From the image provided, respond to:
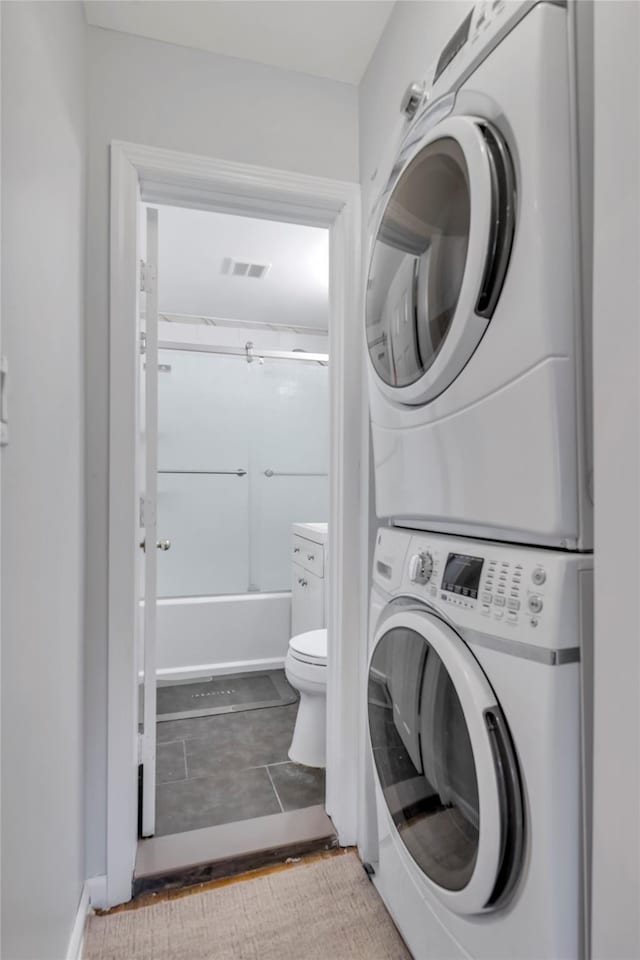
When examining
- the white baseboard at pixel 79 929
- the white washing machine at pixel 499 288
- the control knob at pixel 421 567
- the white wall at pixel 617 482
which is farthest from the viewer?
the white baseboard at pixel 79 929

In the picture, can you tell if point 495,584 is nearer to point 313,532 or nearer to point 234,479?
point 313,532

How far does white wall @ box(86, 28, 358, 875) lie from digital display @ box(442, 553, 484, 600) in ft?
3.18

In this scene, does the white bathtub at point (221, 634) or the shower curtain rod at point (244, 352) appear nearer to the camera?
the white bathtub at point (221, 634)

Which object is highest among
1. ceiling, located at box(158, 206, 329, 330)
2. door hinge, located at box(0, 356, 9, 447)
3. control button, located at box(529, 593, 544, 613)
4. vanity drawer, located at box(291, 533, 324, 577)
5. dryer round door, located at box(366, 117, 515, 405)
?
ceiling, located at box(158, 206, 329, 330)

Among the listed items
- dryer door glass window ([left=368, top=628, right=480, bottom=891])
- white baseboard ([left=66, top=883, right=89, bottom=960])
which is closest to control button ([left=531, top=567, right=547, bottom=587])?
dryer door glass window ([left=368, top=628, right=480, bottom=891])

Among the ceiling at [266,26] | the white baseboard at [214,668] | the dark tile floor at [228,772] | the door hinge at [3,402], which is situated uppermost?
the ceiling at [266,26]

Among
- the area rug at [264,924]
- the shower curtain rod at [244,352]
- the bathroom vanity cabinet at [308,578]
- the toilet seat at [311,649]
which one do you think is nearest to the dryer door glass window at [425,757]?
the area rug at [264,924]

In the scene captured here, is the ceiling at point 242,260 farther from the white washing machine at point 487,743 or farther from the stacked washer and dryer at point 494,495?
the white washing machine at point 487,743

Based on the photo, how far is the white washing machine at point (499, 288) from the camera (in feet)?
2.34

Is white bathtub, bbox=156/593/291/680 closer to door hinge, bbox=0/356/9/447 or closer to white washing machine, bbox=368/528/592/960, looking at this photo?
white washing machine, bbox=368/528/592/960

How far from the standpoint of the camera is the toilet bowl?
6.37ft

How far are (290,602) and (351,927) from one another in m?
2.01

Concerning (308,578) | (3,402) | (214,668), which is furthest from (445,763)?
(214,668)

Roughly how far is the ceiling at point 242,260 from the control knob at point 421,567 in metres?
1.41
